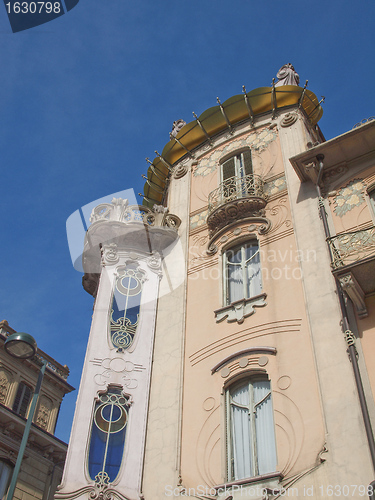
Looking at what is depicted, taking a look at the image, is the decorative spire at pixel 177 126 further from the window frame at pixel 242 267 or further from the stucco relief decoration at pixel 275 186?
the window frame at pixel 242 267

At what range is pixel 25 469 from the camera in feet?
75.8

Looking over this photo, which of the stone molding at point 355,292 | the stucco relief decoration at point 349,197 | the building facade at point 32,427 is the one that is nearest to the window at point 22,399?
the building facade at point 32,427

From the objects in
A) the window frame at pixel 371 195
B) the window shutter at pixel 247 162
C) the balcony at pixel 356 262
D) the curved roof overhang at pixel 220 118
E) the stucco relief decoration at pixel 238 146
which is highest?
the curved roof overhang at pixel 220 118

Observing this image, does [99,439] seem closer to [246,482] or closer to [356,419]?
[246,482]

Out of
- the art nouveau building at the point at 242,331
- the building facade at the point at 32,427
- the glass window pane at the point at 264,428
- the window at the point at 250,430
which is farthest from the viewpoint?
the building facade at the point at 32,427

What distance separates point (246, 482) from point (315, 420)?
1.88m

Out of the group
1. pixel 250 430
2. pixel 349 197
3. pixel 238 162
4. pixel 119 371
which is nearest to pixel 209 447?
pixel 250 430

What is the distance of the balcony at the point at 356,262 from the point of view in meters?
11.9

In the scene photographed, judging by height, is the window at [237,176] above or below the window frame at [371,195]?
above

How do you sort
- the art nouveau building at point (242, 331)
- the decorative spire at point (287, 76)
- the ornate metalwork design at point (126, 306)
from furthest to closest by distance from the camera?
the decorative spire at point (287, 76) → the ornate metalwork design at point (126, 306) → the art nouveau building at point (242, 331)

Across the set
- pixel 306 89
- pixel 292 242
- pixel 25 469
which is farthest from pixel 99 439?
pixel 306 89

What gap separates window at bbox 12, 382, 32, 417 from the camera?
83.4ft

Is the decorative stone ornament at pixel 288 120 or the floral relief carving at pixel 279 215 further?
the decorative stone ornament at pixel 288 120

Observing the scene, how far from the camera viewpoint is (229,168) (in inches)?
782
